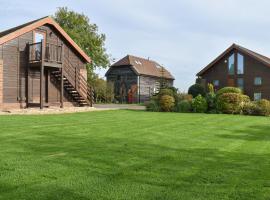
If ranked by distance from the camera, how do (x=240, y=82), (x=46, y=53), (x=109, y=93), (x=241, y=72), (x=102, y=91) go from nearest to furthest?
(x=46, y=53) → (x=241, y=72) → (x=240, y=82) → (x=102, y=91) → (x=109, y=93)

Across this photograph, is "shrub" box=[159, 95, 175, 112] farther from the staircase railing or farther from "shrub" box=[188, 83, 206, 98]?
"shrub" box=[188, 83, 206, 98]

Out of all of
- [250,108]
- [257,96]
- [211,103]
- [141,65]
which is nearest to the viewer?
[250,108]

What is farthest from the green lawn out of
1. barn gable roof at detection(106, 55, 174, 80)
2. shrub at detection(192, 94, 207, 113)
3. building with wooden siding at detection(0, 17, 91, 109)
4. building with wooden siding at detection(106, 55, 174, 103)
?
barn gable roof at detection(106, 55, 174, 80)

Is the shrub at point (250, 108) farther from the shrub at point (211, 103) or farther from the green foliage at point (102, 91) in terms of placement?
the green foliage at point (102, 91)

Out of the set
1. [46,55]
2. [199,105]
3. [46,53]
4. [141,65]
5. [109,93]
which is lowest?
[199,105]

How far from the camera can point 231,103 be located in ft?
75.3

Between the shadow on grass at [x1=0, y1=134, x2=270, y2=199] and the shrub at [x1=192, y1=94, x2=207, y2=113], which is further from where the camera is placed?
the shrub at [x1=192, y1=94, x2=207, y2=113]

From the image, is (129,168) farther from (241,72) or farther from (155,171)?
(241,72)

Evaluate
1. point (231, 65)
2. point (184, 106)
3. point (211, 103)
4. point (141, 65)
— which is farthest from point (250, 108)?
point (141, 65)

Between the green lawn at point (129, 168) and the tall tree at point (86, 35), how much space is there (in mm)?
32922

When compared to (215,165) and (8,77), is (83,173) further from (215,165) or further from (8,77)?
(8,77)

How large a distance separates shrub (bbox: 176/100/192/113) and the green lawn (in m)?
15.4

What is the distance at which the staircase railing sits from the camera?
24516 millimetres

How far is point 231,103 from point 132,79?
28.6 m
